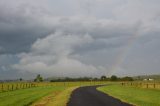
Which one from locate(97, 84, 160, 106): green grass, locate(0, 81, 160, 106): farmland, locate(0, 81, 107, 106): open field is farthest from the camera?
locate(0, 81, 107, 106): open field

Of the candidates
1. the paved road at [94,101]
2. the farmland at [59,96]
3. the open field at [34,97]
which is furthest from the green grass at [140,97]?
the open field at [34,97]

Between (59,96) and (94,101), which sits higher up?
(94,101)

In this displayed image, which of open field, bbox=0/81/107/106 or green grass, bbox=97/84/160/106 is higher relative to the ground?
green grass, bbox=97/84/160/106

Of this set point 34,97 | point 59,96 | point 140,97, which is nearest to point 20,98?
point 34,97

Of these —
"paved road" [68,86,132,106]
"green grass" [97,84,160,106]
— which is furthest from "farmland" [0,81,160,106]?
"paved road" [68,86,132,106]

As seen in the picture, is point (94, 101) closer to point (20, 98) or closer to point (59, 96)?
point (20, 98)

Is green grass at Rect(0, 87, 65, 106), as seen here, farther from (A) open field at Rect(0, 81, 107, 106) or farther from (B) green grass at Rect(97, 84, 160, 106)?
(B) green grass at Rect(97, 84, 160, 106)

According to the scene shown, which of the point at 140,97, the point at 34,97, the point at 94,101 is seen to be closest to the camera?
the point at 94,101

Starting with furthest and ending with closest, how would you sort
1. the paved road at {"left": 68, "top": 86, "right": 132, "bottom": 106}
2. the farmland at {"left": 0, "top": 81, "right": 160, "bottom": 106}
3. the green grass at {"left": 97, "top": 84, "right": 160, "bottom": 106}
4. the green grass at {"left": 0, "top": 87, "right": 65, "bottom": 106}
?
the green grass at {"left": 0, "top": 87, "right": 65, "bottom": 106} → the farmland at {"left": 0, "top": 81, "right": 160, "bottom": 106} → the green grass at {"left": 97, "top": 84, "right": 160, "bottom": 106} → the paved road at {"left": 68, "top": 86, "right": 132, "bottom": 106}

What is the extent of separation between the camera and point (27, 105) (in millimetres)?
31828

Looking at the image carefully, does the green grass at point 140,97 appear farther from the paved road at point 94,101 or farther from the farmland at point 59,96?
the paved road at point 94,101

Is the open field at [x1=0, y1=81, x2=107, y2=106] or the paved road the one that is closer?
the paved road

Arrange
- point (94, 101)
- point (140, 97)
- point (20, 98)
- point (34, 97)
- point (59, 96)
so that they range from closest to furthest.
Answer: point (94, 101), point (140, 97), point (20, 98), point (34, 97), point (59, 96)

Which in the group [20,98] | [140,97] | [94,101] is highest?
[140,97]
